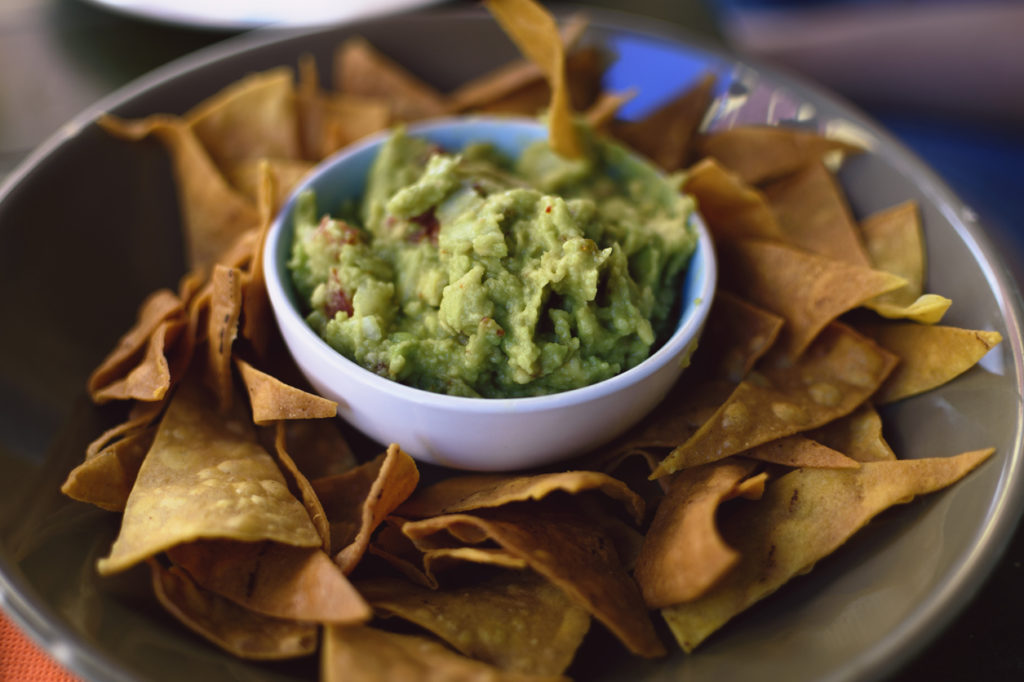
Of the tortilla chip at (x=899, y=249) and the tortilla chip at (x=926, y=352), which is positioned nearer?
the tortilla chip at (x=926, y=352)

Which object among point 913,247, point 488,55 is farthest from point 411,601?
point 488,55

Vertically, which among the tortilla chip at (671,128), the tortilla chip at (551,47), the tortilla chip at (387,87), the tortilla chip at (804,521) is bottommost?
the tortilla chip at (804,521)

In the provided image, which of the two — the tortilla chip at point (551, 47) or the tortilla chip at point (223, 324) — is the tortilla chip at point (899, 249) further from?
the tortilla chip at point (223, 324)

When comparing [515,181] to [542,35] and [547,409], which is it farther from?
[547,409]

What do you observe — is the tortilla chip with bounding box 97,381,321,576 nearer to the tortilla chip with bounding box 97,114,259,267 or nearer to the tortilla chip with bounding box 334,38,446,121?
the tortilla chip with bounding box 97,114,259,267

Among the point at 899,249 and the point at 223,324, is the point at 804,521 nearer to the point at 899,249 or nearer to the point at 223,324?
the point at 899,249

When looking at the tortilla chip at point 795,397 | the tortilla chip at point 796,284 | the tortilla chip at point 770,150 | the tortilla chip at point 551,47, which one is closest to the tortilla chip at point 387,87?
the tortilla chip at point 551,47

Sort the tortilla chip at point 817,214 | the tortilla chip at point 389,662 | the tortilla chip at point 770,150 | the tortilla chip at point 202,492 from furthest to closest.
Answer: the tortilla chip at point 770,150 → the tortilla chip at point 817,214 → the tortilla chip at point 202,492 → the tortilla chip at point 389,662
